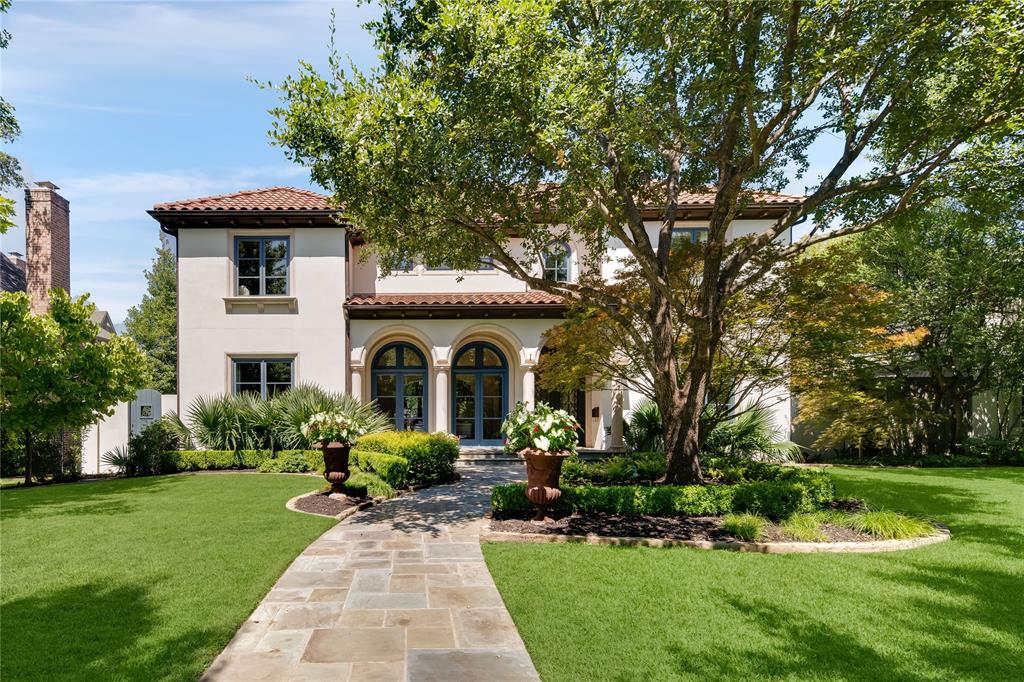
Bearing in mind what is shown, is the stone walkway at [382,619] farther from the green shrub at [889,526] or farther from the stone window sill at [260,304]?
the stone window sill at [260,304]

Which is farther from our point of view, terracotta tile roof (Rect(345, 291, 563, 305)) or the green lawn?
terracotta tile roof (Rect(345, 291, 563, 305))

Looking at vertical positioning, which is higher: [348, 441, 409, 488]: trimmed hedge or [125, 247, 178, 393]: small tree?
[125, 247, 178, 393]: small tree

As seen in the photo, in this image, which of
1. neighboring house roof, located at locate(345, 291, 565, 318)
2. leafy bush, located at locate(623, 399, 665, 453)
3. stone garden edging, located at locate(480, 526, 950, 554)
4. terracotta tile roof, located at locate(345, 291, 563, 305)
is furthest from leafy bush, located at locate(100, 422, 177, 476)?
leafy bush, located at locate(623, 399, 665, 453)

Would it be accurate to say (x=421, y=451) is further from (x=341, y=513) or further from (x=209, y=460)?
(x=209, y=460)

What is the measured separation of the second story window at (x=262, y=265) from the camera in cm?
1675

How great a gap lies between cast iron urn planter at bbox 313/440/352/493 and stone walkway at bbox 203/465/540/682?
192cm

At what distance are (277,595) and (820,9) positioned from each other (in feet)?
29.4

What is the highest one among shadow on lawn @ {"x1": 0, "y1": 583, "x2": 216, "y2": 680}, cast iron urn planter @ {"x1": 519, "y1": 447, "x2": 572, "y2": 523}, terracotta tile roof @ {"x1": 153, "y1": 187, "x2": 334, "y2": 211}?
terracotta tile roof @ {"x1": 153, "y1": 187, "x2": 334, "y2": 211}

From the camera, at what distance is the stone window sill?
16.4m

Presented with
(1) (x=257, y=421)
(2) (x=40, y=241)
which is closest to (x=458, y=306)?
(1) (x=257, y=421)

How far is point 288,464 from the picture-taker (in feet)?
45.5

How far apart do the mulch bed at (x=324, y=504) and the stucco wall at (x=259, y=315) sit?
278 inches

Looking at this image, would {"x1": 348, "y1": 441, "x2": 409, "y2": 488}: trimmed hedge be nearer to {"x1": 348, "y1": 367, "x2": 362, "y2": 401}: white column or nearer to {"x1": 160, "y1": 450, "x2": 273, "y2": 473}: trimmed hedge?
{"x1": 160, "y1": 450, "x2": 273, "y2": 473}: trimmed hedge

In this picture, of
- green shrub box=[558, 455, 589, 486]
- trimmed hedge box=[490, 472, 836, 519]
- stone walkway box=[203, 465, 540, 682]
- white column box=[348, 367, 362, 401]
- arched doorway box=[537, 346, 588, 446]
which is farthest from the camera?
arched doorway box=[537, 346, 588, 446]
